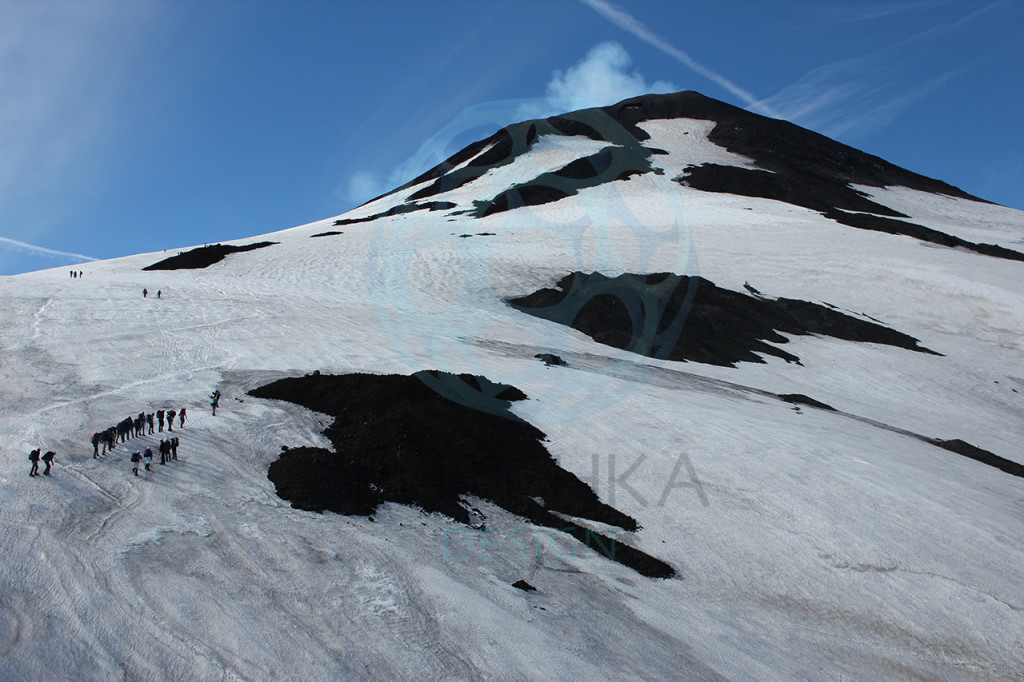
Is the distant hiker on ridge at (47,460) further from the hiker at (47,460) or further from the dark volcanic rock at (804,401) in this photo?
the dark volcanic rock at (804,401)

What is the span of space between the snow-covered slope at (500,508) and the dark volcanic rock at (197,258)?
2179 millimetres

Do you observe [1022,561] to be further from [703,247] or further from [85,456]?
[703,247]

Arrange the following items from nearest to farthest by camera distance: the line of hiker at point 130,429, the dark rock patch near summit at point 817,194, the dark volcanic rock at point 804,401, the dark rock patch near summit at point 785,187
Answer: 1. the line of hiker at point 130,429
2. the dark volcanic rock at point 804,401
3. the dark rock patch near summit at point 817,194
4. the dark rock patch near summit at point 785,187

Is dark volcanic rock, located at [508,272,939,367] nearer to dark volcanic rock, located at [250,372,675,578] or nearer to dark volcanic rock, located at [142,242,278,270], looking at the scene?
dark volcanic rock, located at [250,372,675,578]

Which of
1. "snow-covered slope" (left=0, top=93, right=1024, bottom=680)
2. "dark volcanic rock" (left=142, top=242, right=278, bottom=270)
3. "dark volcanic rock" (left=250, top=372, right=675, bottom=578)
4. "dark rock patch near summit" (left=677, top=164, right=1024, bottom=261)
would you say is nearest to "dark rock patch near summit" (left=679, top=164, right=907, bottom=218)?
"dark rock patch near summit" (left=677, top=164, right=1024, bottom=261)

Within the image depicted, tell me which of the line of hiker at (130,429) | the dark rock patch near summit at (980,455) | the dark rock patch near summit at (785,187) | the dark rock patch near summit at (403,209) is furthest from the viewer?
the dark rock patch near summit at (785,187)

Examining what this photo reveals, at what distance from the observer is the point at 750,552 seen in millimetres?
19094

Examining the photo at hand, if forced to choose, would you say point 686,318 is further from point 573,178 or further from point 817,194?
point 817,194

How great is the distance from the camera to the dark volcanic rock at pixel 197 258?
5412 cm

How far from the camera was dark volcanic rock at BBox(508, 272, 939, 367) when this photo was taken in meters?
44.8

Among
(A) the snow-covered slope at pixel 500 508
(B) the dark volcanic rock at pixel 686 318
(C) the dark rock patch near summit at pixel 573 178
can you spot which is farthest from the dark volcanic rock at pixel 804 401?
(C) the dark rock patch near summit at pixel 573 178

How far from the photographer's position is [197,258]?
186 feet

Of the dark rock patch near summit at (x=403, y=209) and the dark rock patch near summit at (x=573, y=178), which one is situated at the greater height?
the dark rock patch near summit at (x=573, y=178)

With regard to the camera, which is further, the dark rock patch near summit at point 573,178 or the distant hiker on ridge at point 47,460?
the dark rock patch near summit at point 573,178
